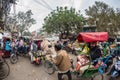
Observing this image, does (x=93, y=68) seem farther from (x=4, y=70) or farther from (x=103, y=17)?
(x=103, y=17)

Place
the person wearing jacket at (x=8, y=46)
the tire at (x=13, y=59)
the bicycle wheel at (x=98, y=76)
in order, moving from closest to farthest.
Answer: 1. the bicycle wheel at (x=98, y=76)
2. the tire at (x=13, y=59)
3. the person wearing jacket at (x=8, y=46)

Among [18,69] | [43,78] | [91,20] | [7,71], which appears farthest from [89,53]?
[91,20]

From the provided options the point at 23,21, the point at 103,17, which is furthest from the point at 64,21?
the point at 23,21

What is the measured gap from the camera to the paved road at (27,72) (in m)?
10.3

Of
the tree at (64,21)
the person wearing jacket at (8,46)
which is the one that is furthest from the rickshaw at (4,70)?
the tree at (64,21)

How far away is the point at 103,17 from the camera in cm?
4128

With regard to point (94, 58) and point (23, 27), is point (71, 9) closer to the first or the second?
point (23, 27)

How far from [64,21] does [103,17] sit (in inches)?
300

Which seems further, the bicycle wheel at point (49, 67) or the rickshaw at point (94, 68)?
the bicycle wheel at point (49, 67)

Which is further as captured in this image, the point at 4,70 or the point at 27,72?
the point at 27,72

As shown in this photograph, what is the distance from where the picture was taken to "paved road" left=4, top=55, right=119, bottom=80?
10.3 metres

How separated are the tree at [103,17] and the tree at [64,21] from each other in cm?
245

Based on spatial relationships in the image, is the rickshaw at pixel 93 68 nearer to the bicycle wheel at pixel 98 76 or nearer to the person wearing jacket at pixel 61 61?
the bicycle wheel at pixel 98 76

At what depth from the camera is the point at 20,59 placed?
1467cm
